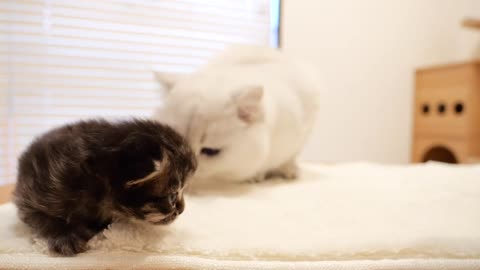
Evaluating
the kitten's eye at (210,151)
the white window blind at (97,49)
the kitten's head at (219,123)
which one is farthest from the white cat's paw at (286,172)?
the white window blind at (97,49)

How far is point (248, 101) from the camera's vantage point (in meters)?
1.11

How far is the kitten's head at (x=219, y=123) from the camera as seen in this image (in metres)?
1.08

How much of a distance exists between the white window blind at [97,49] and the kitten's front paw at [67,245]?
137cm

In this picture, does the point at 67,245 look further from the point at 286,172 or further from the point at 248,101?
the point at 286,172

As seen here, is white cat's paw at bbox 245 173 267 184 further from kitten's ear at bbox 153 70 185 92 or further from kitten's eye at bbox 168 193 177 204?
kitten's eye at bbox 168 193 177 204

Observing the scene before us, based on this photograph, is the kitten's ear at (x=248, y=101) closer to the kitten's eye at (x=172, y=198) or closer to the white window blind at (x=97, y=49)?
the kitten's eye at (x=172, y=198)

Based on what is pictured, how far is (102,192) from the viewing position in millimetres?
637

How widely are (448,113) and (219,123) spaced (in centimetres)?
212

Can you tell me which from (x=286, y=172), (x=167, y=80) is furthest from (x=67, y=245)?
(x=286, y=172)

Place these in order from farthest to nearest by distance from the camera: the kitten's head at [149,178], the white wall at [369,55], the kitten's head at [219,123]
→ the white wall at [369,55]
the kitten's head at [219,123]
the kitten's head at [149,178]

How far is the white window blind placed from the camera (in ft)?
6.88

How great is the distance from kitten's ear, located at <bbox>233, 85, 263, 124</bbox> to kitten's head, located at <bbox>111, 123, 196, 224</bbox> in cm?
46

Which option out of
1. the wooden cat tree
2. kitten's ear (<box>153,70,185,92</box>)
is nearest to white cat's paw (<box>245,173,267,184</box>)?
kitten's ear (<box>153,70,185,92</box>)

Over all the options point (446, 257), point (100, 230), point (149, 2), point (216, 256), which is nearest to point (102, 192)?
point (100, 230)
